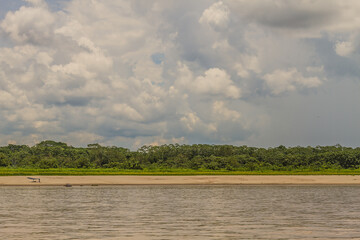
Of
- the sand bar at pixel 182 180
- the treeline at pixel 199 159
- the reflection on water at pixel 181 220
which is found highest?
the treeline at pixel 199 159

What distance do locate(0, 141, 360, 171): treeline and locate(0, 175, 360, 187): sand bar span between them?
16.7 metres

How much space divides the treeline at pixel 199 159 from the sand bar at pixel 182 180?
657 inches

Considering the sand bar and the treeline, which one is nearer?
the sand bar

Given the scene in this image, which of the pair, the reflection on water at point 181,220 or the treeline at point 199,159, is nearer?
the reflection on water at point 181,220

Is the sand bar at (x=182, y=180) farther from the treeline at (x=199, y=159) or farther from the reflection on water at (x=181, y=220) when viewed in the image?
the reflection on water at (x=181, y=220)

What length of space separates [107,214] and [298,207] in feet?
58.1

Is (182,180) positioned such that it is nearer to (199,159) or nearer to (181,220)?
(199,159)

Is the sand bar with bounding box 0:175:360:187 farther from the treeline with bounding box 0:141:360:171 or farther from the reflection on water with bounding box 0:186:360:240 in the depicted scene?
the reflection on water with bounding box 0:186:360:240

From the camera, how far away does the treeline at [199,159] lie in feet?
331

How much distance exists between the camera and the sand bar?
73.7 m

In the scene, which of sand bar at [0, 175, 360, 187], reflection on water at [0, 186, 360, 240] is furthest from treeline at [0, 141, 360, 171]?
reflection on water at [0, 186, 360, 240]

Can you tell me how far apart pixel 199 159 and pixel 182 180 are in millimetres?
29002

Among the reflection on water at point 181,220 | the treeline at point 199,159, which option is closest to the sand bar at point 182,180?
the treeline at point 199,159

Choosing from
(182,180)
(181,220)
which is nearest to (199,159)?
(182,180)
